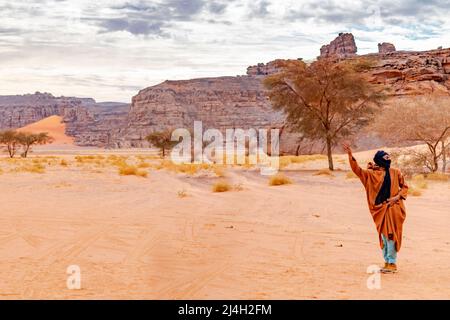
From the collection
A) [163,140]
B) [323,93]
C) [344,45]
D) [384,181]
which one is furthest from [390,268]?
[344,45]

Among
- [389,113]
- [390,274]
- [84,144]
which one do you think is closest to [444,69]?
[389,113]

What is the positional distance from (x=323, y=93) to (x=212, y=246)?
22.5m

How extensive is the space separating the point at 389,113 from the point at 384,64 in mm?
47339

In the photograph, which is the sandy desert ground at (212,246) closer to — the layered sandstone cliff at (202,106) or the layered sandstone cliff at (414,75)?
the layered sandstone cliff at (414,75)

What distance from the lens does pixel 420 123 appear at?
24641 millimetres

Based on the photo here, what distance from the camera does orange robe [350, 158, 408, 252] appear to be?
748 cm

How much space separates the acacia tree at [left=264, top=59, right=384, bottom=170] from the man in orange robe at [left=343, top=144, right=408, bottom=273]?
22.7 metres

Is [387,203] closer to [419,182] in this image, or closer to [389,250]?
[389,250]

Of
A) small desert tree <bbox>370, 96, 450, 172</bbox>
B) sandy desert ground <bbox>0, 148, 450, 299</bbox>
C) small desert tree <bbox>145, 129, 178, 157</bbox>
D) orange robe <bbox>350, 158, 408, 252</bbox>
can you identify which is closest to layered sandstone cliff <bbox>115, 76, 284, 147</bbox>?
small desert tree <bbox>145, 129, 178, 157</bbox>

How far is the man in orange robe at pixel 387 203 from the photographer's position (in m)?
7.49

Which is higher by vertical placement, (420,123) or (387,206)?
(420,123)

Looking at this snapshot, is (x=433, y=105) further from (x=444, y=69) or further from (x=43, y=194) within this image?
(x=444, y=69)

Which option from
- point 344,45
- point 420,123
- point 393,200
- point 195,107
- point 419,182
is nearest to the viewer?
point 393,200

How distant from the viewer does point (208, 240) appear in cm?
1038
